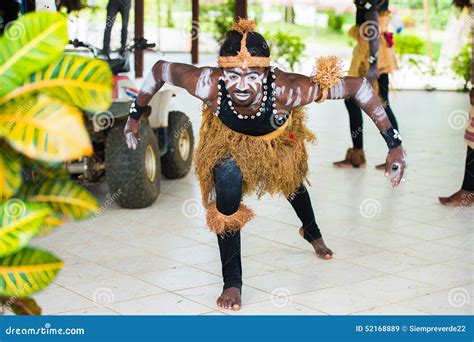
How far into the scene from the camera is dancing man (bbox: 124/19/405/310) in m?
3.67

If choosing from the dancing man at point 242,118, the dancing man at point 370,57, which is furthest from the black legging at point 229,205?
the dancing man at point 370,57

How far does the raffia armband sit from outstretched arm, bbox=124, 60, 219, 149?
0.44 meters

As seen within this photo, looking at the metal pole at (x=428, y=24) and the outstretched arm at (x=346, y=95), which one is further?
the metal pole at (x=428, y=24)

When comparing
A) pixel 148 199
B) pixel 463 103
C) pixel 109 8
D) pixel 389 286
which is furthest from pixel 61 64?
pixel 463 103

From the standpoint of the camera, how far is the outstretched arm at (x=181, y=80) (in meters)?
3.75

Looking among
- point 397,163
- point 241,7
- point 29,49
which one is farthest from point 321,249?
point 241,7

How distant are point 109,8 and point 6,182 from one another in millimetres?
Result: 4656

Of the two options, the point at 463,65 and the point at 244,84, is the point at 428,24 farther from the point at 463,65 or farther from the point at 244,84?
the point at 244,84

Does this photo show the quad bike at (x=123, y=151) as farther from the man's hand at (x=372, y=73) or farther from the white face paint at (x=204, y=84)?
the white face paint at (x=204, y=84)

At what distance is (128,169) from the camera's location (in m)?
5.66

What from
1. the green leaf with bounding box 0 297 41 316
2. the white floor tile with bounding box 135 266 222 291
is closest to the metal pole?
the white floor tile with bounding box 135 266 222 291

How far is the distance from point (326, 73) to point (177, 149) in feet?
10.4

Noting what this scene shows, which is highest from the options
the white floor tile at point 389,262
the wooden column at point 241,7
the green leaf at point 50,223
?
the green leaf at point 50,223

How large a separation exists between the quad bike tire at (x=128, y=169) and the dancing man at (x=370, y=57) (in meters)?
2.02
